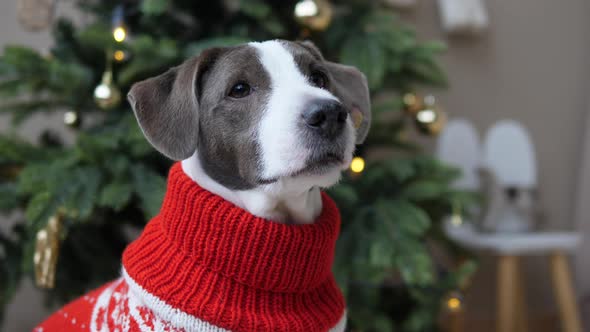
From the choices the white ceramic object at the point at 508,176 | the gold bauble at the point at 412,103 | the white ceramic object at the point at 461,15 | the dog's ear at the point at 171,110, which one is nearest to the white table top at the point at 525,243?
the white ceramic object at the point at 508,176

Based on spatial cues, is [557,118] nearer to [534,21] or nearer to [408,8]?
[534,21]

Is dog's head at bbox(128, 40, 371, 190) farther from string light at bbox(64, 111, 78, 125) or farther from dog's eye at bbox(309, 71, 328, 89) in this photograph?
string light at bbox(64, 111, 78, 125)

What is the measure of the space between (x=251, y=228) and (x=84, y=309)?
36 cm

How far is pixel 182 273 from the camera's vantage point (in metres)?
0.91

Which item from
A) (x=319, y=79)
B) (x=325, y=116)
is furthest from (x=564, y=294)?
(x=325, y=116)

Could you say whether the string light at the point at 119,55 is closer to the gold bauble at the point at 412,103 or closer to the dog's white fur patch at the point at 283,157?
the dog's white fur patch at the point at 283,157

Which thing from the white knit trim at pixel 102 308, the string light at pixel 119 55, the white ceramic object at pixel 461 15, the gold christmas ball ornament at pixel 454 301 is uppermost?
the string light at pixel 119 55

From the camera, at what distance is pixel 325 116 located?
0.88 meters

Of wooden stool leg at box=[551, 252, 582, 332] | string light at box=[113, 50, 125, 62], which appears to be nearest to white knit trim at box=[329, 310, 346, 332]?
string light at box=[113, 50, 125, 62]

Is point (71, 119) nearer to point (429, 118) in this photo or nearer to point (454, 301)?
point (429, 118)

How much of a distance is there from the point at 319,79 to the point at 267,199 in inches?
10.8

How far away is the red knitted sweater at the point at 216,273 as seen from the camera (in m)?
0.89

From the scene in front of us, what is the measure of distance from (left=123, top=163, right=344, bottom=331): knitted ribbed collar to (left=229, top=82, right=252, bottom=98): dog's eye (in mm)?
167

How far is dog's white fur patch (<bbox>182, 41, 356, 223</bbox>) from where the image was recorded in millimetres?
886
